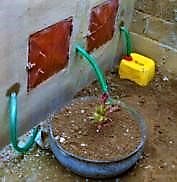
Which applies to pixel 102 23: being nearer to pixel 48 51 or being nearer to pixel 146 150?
pixel 48 51

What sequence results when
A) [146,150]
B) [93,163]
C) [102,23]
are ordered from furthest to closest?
[102,23] → [146,150] → [93,163]

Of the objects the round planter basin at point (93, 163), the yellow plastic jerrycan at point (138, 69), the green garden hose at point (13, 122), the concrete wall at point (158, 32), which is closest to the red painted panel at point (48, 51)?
the green garden hose at point (13, 122)

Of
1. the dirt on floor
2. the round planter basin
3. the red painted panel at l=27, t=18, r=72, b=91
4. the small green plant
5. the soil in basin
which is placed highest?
the red painted panel at l=27, t=18, r=72, b=91

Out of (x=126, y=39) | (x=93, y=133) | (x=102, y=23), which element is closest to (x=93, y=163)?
(x=93, y=133)

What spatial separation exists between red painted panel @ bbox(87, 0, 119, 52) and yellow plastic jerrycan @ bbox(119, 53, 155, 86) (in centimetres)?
21

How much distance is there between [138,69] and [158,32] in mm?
306

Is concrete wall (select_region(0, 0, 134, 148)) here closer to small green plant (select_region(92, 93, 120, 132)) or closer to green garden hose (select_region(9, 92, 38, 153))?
green garden hose (select_region(9, 92, 38, 153))

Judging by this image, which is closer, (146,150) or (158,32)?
(146,150)

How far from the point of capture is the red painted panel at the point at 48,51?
80.3 inches

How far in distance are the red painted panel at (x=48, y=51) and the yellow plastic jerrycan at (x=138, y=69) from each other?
58 cm

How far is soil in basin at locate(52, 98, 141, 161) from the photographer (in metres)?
1.97

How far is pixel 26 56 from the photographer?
200 cm

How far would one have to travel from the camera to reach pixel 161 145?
2271mm

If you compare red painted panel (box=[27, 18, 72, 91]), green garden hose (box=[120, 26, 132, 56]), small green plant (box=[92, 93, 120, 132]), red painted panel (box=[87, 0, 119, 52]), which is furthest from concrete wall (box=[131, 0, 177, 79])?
small green plant (box=[92, 93, 120, 132])
